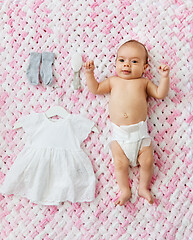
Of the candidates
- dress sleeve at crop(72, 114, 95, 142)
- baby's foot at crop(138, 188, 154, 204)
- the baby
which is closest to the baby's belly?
the baby

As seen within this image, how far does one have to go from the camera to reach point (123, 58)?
4.23 feet

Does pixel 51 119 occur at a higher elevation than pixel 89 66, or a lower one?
lower

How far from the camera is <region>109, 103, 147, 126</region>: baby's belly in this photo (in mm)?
1268

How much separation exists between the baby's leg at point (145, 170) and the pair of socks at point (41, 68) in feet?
1.59

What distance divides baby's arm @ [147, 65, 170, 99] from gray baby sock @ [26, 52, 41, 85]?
1.53 ft

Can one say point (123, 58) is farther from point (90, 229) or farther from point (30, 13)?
point (90, 229)

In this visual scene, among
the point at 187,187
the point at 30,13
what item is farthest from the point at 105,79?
the point at 187,187

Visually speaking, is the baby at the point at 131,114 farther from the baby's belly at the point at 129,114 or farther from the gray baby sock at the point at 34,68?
the gray baby sock at the point at 34,68

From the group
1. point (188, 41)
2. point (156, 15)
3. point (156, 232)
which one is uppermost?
point (156, 15)

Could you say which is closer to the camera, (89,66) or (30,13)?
(89,66)

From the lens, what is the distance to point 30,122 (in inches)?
53.7

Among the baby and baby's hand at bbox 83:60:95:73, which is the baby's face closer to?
the baby

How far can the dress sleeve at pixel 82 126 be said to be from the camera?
1.35m

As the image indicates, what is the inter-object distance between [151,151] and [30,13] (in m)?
0.78
